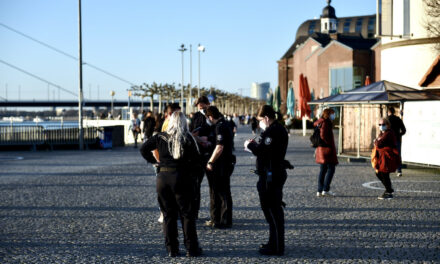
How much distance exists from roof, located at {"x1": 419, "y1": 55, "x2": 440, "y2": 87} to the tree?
0.46 metres

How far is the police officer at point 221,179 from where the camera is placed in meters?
8.03

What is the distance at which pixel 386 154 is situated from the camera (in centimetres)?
1066

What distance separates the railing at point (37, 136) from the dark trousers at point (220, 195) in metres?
20.4

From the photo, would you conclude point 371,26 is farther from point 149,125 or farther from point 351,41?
point 149,125

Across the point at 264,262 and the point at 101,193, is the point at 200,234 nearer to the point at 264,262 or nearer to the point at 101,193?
the point at 264,262

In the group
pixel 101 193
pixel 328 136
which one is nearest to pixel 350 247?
pixel 328 136

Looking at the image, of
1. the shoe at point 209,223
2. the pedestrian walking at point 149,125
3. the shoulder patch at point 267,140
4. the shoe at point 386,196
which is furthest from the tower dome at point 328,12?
the shoulder patch at point 267,140

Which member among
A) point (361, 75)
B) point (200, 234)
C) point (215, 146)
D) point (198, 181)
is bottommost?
point (200, 234)

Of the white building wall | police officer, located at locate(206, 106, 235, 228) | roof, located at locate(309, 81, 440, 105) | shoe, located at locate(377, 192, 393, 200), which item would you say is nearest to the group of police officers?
police officer, located at locate(206, 106, 235, 228)

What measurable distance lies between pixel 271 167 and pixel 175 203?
46.5 inches

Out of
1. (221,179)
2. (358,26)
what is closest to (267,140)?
(221,179)

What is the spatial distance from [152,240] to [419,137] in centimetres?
1091

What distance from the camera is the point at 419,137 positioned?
16.1 meters

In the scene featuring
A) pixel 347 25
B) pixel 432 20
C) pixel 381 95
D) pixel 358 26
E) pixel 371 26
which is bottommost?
pixel 381 95
